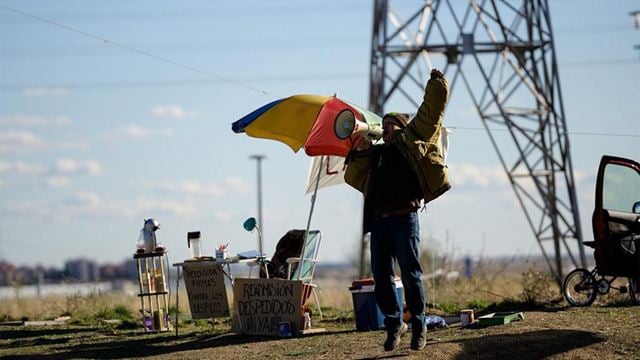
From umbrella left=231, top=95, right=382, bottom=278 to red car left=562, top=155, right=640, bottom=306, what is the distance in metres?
2.77

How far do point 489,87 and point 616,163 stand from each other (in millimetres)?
7736

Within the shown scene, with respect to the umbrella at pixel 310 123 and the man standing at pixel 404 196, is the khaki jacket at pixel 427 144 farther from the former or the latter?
the umbrella at pixel 310 123

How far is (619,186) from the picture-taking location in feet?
44.3

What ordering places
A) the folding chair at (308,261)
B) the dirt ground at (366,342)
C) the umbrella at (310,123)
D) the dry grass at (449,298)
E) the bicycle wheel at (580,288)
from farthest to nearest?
the dry grass at (449,298), the bicycle wheel at (580,288), the folding chair at (308,261), the umbrella at (310,123), the dirt ground at (366,342)

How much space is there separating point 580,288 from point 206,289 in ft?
14.8

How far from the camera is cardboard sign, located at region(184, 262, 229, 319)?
12.9m

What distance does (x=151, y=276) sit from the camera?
13.8 metres

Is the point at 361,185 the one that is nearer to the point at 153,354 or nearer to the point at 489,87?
the point at 153,354

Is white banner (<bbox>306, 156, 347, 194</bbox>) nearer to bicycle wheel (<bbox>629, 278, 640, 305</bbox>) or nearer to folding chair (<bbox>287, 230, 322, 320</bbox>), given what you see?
folding chair (<bbox>287, 230, 322, 320</bbox>)

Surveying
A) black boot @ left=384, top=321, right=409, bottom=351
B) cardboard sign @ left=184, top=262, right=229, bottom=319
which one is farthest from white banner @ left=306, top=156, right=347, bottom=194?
black boot @ left=384, top=321, right=409, bottom=351

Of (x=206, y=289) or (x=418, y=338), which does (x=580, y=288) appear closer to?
(x=206, y=289)

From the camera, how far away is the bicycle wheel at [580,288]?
13945 mm

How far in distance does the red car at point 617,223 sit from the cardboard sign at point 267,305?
365 cm

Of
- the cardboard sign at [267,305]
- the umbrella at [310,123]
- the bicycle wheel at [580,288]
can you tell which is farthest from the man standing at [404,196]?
the bicycle wheel at [580,288]
